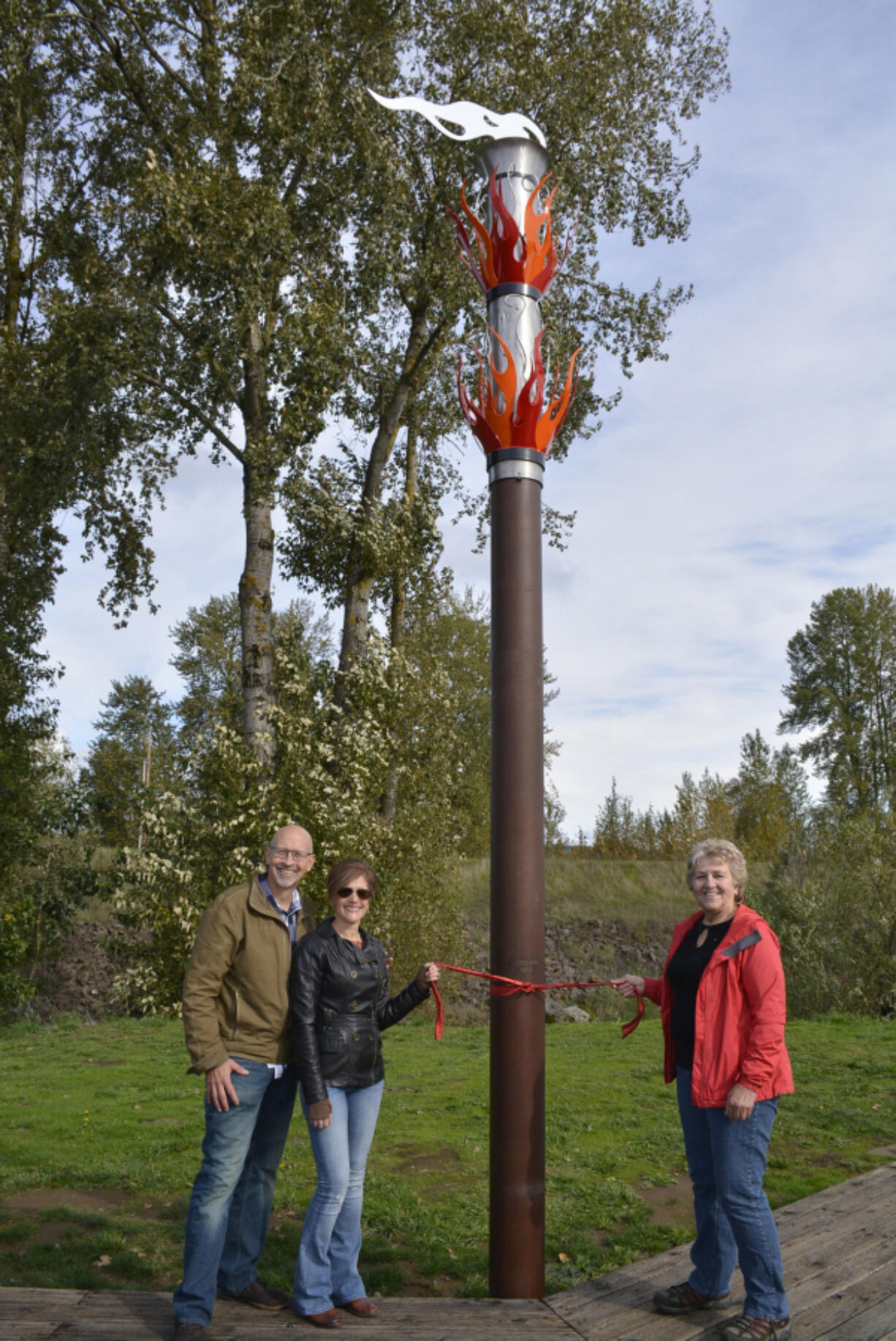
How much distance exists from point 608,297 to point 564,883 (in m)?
19.6

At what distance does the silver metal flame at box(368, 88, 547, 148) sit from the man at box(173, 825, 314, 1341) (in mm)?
3370

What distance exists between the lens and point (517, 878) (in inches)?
174

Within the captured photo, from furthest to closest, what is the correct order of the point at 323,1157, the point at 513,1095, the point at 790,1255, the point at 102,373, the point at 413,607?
1. the point at 413,607
2. the point at 102,373
3. the point at 790,1255
4. the point at 513,1095
5. the point at 323,1157

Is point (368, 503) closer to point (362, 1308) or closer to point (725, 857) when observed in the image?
point (725, 857)

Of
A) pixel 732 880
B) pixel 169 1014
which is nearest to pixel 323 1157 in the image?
pixel 732 880

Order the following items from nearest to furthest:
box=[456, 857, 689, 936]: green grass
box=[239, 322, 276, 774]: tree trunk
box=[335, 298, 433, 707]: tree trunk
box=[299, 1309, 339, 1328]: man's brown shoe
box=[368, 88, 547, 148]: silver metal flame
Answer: box=[299, 1309, 339, 1328]: man's brown shoe, box=[368, 88, 547, 148]: silver metal flame, box=[239, 322, 276, 774]: tree trunk, box=[335, 298, 433, 707]: tree trunk, box=[456, 857, 689, 936]: green grass

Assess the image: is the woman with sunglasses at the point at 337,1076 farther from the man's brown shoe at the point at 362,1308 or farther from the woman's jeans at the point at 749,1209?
the woman's jeans at the point at 749,1209

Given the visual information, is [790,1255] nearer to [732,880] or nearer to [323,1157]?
[732,880]

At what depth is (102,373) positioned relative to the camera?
14.7m

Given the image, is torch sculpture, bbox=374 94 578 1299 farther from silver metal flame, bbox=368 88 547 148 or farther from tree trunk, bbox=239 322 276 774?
tree trunk, bbox=239 322 276 774

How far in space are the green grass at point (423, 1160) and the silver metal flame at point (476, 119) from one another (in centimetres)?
543

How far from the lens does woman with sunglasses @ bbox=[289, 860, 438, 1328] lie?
399cm

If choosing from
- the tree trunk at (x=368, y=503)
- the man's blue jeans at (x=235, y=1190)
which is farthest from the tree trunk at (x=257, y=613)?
the man's blue jeans at (x=235, y=1190)

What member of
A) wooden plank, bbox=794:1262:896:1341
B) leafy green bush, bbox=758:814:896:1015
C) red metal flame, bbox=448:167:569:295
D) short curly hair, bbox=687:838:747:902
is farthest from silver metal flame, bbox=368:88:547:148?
leafy green bush, bbox=758:814:896:1015
